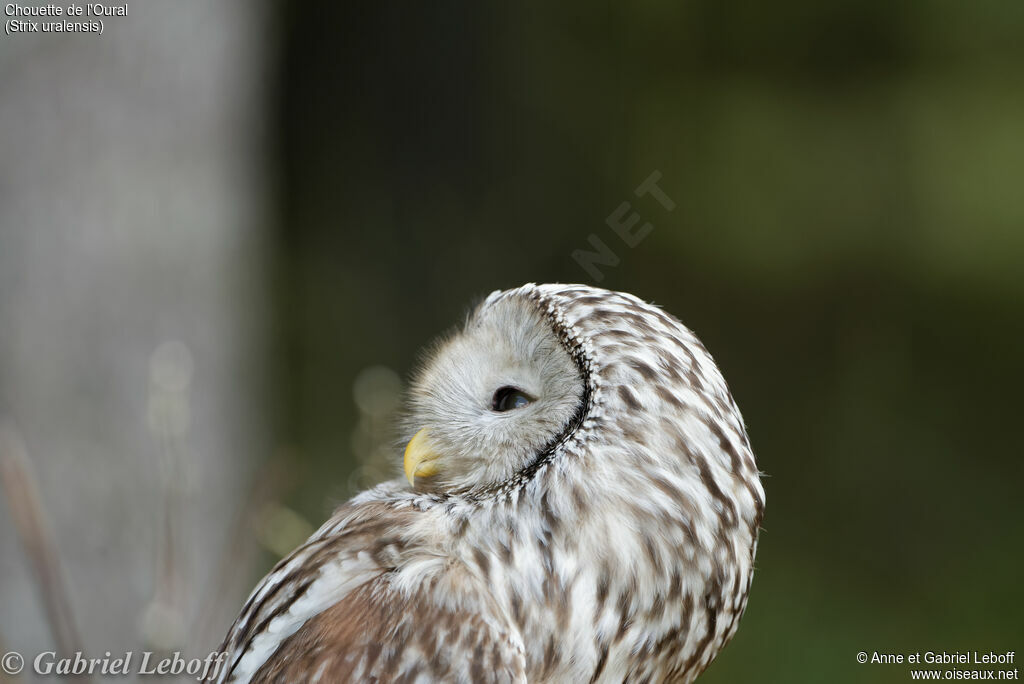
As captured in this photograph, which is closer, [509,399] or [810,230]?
Answer: [509,399]

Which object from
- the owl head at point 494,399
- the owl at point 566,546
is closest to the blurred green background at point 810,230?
the owl head at point 494,399

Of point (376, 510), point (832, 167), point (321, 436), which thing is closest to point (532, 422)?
point (376, 510)

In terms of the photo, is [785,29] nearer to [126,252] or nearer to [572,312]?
[126,252]

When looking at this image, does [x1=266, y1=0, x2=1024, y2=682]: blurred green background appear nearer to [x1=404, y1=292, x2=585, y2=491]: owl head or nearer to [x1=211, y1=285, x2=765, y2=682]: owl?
[x1=404, y1=292, x2=585, y2=491]: owl head

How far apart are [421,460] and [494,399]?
142 millimetres

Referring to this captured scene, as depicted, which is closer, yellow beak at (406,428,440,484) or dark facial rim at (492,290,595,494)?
dark facial rim at (492,290,595,494)

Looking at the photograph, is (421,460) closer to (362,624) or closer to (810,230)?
(362,624)

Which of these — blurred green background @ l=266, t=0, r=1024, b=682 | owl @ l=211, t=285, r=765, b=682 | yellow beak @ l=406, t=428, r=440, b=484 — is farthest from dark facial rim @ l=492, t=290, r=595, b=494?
blurred green background @ l=266, t=0, r=1024, b=682

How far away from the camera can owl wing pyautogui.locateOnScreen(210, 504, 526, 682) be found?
1.11m

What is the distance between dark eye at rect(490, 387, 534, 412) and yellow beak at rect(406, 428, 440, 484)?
11 centimetres

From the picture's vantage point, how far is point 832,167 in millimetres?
3723

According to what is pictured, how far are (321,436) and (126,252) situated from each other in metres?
1.75

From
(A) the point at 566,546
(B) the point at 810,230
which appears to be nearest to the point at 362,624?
(A) the point at 566,546

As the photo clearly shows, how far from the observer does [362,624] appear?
116 cm
